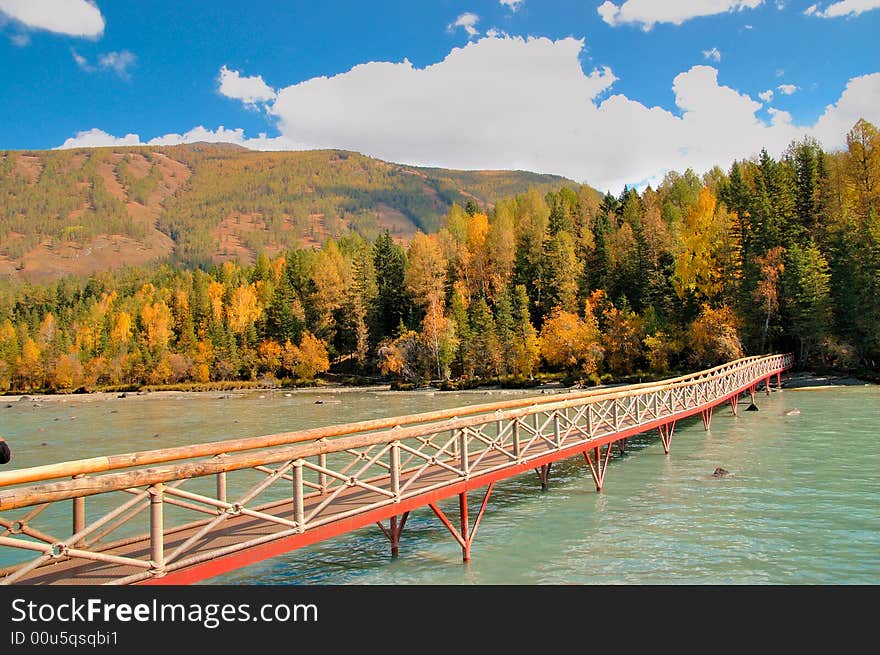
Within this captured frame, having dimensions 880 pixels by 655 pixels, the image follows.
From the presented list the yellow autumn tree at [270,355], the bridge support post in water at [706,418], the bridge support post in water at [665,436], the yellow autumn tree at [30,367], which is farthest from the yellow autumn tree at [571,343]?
the yellow autumn tree at [30,367]

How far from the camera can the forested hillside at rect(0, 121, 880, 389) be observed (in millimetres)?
54781

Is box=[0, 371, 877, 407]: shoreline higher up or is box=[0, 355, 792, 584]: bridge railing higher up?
box=[0, 355, 792, 584]: bridge railing

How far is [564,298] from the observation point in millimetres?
72625

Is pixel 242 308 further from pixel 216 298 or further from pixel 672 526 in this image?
pixel 672 526

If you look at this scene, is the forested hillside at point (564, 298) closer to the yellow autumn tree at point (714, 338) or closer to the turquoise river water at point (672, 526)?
the yellow autumn tree at point (714, 338)

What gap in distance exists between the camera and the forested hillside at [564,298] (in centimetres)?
5478

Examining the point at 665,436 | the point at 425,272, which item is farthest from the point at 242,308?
the point at 665,436

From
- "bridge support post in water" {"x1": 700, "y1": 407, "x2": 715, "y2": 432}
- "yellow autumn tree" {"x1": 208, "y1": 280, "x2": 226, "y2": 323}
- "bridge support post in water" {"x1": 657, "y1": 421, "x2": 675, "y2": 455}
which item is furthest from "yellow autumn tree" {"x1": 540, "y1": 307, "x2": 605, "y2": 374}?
"yellow autumn tree" {"x1": 208, "y1": 280, "x2": 226, "y2": 323}

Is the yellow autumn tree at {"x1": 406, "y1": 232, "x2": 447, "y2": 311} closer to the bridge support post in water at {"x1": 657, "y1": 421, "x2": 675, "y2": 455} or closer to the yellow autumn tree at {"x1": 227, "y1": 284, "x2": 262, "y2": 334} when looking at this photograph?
the yellow autumn tree at {"x1": 227, "y1": 284, "x2": 262, "y2": 334}
